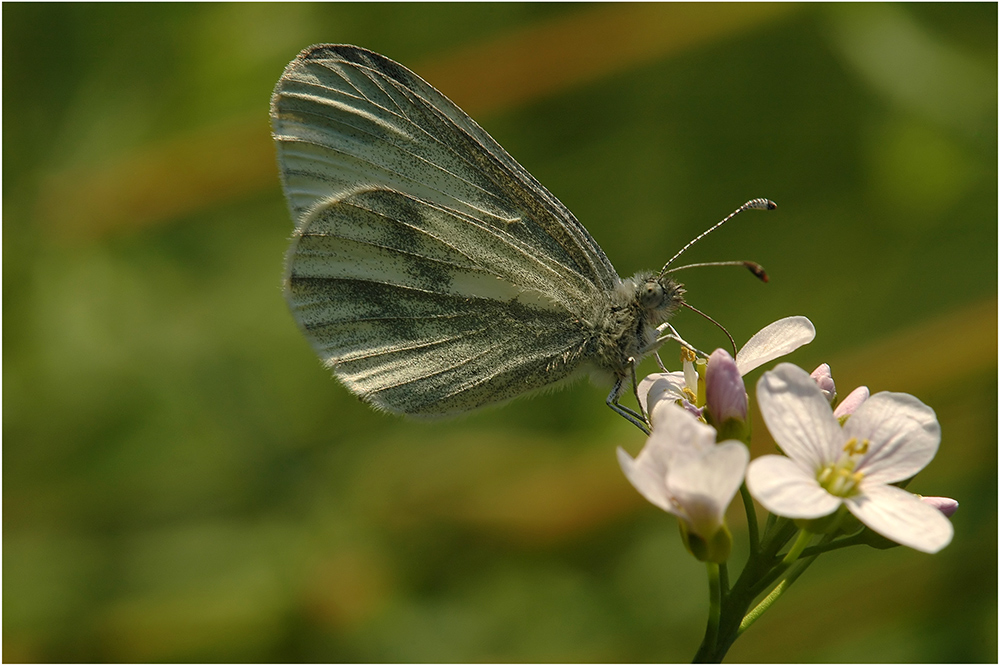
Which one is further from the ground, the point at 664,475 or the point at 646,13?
the point at 646,13

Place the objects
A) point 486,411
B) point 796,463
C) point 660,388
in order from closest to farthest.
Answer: point 796,463 → point 660,388 → point 486,411

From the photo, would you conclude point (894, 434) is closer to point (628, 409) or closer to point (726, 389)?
point (726, 389)

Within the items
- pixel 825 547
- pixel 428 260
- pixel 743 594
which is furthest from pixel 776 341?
pixel 428 260

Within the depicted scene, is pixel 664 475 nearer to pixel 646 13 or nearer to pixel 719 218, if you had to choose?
pixel 719 218

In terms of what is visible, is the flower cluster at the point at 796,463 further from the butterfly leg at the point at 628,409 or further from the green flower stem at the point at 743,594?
the butterfly leg at the point at 628,409

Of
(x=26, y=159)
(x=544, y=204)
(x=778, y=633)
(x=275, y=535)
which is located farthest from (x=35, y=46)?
(x=778, y=633)

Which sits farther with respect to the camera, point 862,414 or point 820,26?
point 820,26

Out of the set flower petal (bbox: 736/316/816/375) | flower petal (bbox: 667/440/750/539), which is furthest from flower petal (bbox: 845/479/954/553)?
flower petal (bbox: 736/316/816/375)
